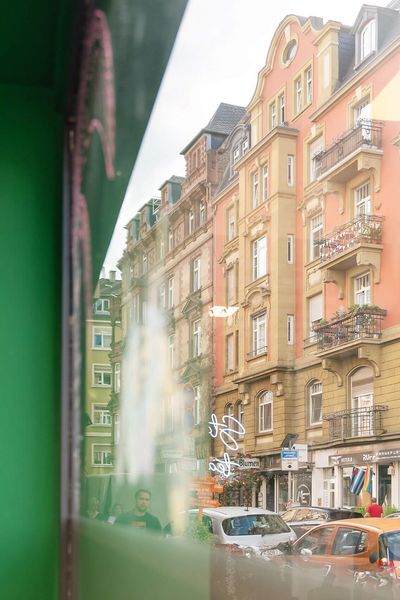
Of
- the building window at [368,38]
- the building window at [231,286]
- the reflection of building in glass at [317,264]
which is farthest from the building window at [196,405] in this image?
the building window at [368,38]

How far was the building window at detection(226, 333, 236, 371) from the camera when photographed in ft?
4.77

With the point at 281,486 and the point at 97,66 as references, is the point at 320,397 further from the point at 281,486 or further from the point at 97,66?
the point at 97,66

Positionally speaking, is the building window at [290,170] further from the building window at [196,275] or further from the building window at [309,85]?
the building window at [196,275]

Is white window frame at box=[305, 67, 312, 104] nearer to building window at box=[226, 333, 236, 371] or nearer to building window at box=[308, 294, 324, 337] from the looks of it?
building window at box=[308, 294, 324, 337]

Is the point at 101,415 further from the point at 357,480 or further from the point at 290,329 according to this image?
the point at 357,480

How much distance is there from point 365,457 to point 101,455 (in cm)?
150

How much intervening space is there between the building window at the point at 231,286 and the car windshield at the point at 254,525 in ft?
1.14

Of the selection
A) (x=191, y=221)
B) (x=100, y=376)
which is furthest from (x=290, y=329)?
(x=100, y=376)

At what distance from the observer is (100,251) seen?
2543mm

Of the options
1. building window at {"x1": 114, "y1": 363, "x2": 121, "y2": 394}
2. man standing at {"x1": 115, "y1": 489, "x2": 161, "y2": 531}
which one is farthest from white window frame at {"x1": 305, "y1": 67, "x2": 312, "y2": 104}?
building window at {"x1": 114, "y1": 363, "x2": 121, "y2": 394}

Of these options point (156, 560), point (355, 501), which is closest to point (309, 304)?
point (355, 501)

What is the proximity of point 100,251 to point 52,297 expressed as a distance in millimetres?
200

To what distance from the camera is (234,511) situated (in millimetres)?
1434

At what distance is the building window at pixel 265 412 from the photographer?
1264 mm
